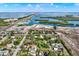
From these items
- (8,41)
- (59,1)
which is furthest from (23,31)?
(59,1)

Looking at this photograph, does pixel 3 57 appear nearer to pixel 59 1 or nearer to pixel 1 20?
pixel 1 20

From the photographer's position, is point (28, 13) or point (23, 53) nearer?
point (23, 53)

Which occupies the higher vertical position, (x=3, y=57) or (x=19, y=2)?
(x=19, y=2)

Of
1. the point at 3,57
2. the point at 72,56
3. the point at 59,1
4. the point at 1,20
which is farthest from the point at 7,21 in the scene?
the point at 72,56

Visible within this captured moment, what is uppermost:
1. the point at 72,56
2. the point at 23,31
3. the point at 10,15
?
the point at 10,15

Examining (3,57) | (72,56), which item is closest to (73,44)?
(72,56)

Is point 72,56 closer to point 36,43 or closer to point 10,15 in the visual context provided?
point 36,43

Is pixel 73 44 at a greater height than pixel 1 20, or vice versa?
pixel 1 20
